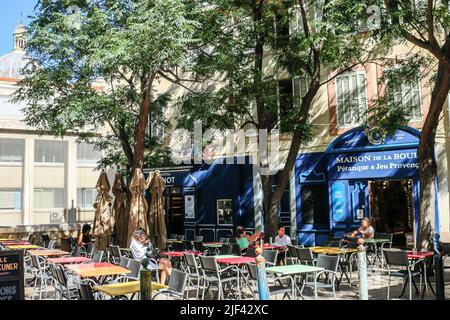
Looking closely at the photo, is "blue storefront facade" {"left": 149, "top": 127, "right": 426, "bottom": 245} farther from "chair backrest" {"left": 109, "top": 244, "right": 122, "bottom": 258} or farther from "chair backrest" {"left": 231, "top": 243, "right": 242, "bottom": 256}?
"chair backrest" {"left": 109, "top": 244, "right": 122, "bottom": 258}

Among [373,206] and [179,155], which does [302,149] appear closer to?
[373,206]

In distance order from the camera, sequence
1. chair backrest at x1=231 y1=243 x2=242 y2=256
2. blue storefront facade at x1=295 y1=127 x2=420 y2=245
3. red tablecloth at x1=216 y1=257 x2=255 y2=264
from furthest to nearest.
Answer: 1. blue storefront facade at x1=295 y1=127 x2=420 y2=245
2. chair backrest at x1=231 y1=243 x2=242 y2=256
3. red tablecloth at x1=216 y1=257 x2=255 y2=264

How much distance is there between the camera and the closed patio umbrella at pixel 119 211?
1534 cm

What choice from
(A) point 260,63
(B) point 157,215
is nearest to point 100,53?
Result: (B) point 157,215

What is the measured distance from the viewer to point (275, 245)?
1314 centimetres

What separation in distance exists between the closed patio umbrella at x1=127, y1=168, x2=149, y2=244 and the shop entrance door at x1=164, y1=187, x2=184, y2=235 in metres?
9.72

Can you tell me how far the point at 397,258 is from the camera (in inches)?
371

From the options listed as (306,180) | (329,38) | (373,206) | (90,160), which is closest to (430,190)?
(329,38)

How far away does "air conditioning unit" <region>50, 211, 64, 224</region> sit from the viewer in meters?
40.8

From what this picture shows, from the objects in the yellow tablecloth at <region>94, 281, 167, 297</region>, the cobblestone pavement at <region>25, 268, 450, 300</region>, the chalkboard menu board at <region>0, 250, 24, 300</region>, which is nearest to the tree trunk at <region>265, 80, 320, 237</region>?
the cobblestone pavement at <region>25, 268, 450, 300</region>

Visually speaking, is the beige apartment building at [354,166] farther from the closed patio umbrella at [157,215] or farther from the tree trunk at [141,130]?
the closed patio umbrella at [157,215]

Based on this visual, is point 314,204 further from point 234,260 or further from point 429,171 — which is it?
point 234,260

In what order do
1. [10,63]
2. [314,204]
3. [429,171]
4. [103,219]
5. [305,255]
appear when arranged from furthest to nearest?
1. [10,63]
2. [314,204]
3. [103,219]
4. [429,171]
5. [305,255]

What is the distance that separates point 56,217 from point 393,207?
30.3 metres
